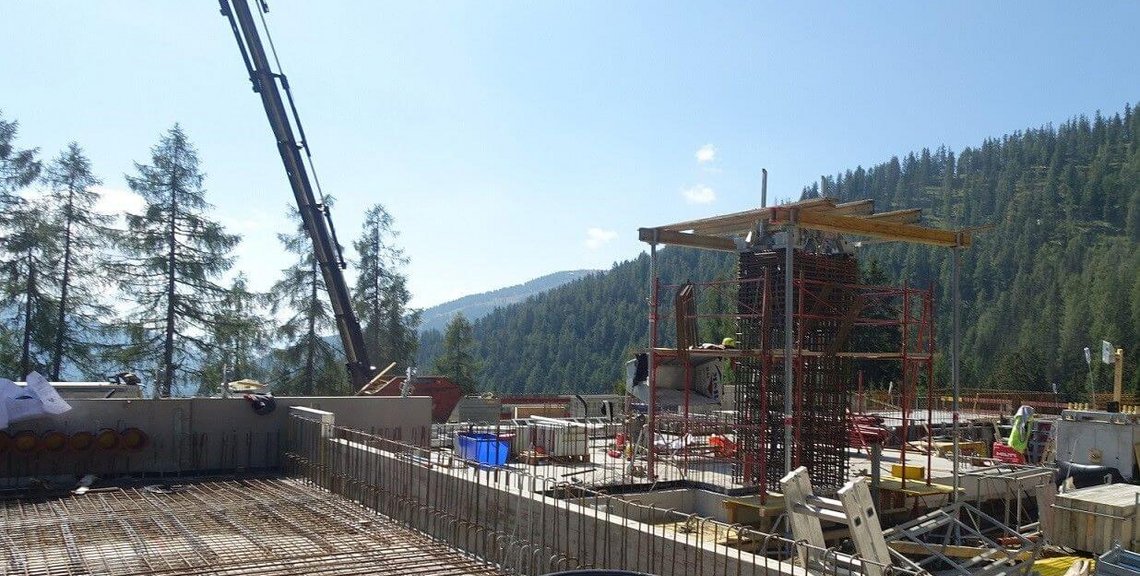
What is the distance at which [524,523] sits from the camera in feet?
28.1

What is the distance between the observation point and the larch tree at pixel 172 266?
3092cm

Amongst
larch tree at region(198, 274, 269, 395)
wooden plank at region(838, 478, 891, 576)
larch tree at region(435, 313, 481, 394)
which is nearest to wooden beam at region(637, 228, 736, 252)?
wooden plank at region(838, 478, 891, 576)

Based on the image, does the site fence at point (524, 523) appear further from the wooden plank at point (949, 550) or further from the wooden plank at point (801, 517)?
the wooden plank at point (949, 550)

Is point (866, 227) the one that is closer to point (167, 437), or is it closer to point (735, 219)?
point (735, 219)

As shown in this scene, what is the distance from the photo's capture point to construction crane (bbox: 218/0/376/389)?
2111cm

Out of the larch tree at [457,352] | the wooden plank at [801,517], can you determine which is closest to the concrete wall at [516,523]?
the wooden plank at [801,517]

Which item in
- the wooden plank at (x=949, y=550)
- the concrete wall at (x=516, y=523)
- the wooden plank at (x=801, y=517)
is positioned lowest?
the wooden plank at (x=949, y=550)

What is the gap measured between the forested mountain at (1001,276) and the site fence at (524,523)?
225 ft

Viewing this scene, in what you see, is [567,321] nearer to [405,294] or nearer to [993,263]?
[993,263]

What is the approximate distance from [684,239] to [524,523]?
375 inches

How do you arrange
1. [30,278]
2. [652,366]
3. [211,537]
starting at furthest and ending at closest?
[30,278] → [652,366] → [211,537]

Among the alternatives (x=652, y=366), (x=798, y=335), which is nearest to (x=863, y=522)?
(x=798, y=335)

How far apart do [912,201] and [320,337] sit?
163999 millimetres

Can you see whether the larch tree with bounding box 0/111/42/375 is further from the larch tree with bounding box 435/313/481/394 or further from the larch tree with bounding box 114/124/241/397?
the larch tree with bounding box 435/313/481/394
